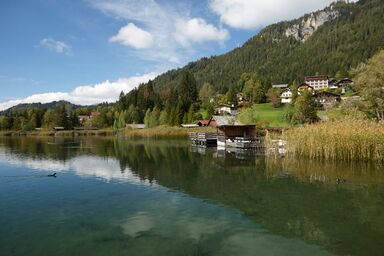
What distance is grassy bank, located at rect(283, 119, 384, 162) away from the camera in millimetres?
30156

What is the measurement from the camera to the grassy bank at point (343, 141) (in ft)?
98.9

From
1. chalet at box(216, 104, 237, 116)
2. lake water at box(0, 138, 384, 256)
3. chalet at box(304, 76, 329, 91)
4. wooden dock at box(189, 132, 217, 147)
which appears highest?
chalet at box(304, 76, 329, 91)

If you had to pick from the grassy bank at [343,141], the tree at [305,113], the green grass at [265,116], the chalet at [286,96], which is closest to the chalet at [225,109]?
the green grass at [265,116]

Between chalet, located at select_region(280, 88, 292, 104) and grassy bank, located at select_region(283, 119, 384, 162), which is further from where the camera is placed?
chalet, located at select_region(280, 88, 292, 104)

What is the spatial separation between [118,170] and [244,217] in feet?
64.0

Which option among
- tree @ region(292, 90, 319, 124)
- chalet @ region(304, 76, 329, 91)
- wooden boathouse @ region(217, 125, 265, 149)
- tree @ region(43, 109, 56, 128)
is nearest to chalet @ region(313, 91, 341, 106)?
tree @ region(292, 90, 319, 124)

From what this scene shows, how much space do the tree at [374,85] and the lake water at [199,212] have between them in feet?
58.1

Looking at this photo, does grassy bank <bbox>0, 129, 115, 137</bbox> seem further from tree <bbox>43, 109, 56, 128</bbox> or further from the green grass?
the green grass

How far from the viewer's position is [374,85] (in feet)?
141

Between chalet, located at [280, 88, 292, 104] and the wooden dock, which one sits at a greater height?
chalet, located at [280, 88, 292, 104]

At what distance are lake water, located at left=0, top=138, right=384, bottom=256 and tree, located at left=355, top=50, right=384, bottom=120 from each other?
17708 mm

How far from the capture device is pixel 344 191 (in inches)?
833

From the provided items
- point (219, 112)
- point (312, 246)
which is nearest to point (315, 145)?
point (312, 246)

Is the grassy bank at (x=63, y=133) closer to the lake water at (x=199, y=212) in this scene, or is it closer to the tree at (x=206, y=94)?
the tree at (x=206, y=94)
